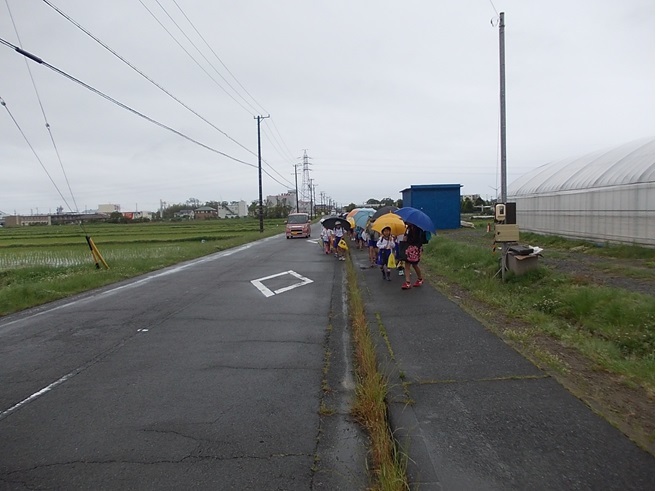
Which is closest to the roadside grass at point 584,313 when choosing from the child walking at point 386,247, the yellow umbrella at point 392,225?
the child walking at point 386,247

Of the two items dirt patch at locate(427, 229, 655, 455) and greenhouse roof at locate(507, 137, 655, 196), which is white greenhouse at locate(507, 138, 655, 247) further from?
dirt patch at locate(427, 229, 655, 455)

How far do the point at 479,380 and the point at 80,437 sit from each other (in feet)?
12.1

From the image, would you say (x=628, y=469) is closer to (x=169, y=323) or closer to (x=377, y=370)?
(x=377, y=370)

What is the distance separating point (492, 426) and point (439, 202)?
97.9 feet

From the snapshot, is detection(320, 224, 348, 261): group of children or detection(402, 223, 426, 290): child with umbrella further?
detection(320, 224, 348, 261): group of children

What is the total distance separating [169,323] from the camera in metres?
7.69

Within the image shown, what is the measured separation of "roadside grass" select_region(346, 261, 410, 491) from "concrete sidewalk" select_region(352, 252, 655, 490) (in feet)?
0.34

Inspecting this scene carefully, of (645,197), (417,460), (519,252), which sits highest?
(645,197)

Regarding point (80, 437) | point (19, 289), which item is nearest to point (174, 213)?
point (19, 289)

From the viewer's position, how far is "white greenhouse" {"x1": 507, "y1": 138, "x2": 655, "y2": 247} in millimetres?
14641

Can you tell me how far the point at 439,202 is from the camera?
3266cm

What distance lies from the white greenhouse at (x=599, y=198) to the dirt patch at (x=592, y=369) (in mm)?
4954

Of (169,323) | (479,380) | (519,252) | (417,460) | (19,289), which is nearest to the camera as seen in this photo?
(417,460)

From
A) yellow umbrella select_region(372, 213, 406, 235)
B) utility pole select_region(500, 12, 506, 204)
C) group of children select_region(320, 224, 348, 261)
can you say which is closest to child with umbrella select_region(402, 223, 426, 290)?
yellow umbrella select_region(372, 213, 406, 235)
